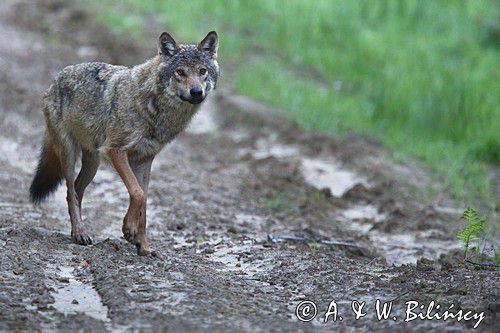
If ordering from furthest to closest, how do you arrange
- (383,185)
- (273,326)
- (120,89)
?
1. (383,185)
2. (120,89)
3. (273,326)

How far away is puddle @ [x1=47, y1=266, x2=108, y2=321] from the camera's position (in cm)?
492

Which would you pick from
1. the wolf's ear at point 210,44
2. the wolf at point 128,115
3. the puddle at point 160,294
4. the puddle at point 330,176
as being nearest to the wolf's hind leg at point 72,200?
the wolf at point 128,115

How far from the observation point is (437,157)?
11.2 m

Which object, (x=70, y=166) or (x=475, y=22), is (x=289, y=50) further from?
(x=70, y=166)

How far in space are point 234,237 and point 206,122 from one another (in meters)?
5.43

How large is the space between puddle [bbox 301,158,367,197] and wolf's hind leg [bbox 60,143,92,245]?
364cm

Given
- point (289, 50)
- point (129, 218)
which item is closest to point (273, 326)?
point (129, 218)

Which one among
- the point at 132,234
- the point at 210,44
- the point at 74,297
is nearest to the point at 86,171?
the point at 132,234

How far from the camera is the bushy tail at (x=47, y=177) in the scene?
24.2 feet

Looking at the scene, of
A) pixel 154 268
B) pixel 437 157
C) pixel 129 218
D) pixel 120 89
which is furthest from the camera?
pixel 437 157

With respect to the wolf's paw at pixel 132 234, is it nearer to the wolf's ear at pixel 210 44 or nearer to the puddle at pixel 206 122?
the wolf's ear at pixel 210 44

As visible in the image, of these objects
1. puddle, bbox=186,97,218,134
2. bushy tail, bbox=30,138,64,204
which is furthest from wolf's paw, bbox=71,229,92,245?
puddle, bbox=186,97,218,134

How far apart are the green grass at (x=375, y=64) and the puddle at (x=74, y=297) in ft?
18.3

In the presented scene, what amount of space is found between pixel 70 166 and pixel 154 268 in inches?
69.5
